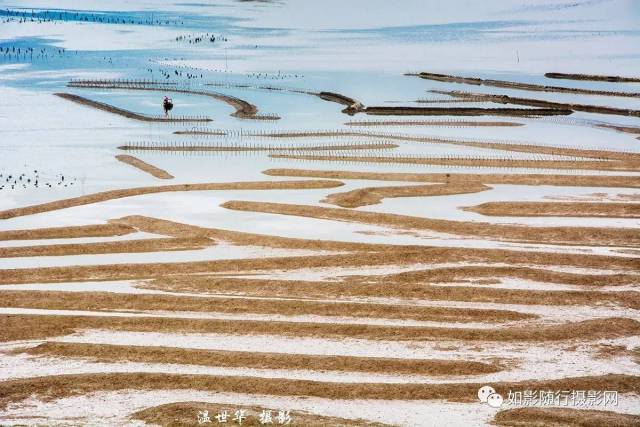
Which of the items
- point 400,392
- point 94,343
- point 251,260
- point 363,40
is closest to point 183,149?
point 251,260

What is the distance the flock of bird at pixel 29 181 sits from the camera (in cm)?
4131

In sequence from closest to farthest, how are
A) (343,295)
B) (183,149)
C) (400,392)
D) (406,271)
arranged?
(400,392) < (343,295) < (406,271) < (183,149)

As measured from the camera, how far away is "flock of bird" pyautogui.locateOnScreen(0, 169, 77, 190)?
41.3 metres

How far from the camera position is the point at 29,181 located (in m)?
42.1

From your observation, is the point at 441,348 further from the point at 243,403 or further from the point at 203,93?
the point at 203,93

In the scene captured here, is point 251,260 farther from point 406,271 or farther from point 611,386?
point 611,386

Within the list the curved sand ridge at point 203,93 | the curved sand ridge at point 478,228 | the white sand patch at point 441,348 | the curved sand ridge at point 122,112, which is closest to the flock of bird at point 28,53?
the curved sand ridge at point 203,93

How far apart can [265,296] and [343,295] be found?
6.73 feet

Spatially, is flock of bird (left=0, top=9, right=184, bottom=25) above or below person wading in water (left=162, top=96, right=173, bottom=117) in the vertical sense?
above

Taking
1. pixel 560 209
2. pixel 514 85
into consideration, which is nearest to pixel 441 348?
pixel 560 209

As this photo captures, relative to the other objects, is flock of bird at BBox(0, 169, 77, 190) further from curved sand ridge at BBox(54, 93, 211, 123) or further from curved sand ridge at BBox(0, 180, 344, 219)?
curved sand ridge at BBox(54, 93, 211, 123)

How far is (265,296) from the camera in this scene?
27453 mm

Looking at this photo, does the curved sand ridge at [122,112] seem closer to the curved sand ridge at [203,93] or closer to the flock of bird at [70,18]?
the curved sand ridge at [203,93]

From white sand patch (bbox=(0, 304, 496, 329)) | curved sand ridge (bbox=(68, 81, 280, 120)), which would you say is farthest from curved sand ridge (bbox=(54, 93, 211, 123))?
white sand patch (bbox=(0, 304, 496, 329))
